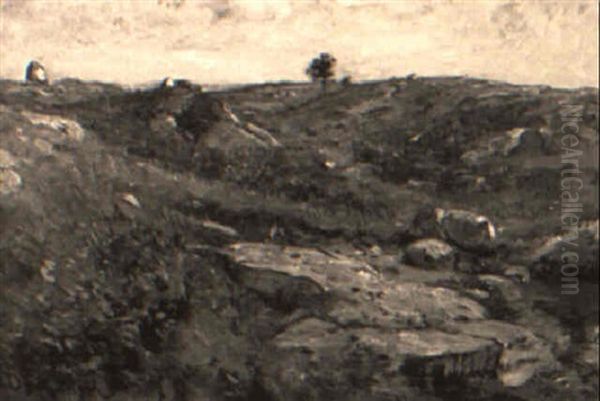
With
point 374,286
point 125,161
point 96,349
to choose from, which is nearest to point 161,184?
point 125,161

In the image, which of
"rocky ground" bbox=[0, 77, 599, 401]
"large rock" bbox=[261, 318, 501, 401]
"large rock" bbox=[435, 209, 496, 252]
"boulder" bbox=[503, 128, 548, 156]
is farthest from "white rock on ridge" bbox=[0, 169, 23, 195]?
"boulder" bbox=[503, 128, 548, 156]

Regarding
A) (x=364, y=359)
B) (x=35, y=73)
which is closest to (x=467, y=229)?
(x=364, y=359)

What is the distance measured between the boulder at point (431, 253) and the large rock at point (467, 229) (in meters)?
0.06

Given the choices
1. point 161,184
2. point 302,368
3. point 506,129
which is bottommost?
point 302,368

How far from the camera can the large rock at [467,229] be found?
5023 mm

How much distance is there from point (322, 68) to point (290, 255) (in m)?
1.21

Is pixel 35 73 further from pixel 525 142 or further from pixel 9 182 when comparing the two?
pixel 525 142

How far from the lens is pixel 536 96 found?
5.25 metres

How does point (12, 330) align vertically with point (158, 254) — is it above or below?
below

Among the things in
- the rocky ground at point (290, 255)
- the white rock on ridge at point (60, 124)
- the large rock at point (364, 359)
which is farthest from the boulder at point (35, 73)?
the large rock at point (364, 359)

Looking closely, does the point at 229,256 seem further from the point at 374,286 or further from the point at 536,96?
the point at 536,96

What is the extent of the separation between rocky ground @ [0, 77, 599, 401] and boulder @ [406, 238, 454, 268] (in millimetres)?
11

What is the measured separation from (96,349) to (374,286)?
149cm

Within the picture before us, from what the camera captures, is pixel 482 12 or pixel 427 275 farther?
pixel 482 12
